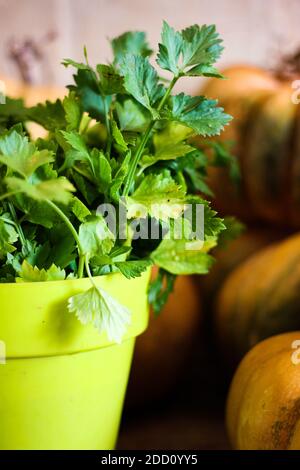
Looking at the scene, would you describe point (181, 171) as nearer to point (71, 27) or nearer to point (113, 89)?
point (113, 89)

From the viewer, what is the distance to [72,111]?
1.46ft

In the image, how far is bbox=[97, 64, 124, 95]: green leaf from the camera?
428 millimetres

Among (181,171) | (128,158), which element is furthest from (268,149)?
(128,158)

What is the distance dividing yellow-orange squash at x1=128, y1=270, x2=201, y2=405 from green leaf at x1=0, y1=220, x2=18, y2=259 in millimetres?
303

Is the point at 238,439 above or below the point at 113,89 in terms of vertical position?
below

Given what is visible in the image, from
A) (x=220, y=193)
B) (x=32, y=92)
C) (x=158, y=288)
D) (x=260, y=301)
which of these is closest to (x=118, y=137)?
(x=158, y=288)

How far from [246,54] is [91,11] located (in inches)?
10.1

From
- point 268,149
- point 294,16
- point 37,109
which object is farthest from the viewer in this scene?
point 294,16

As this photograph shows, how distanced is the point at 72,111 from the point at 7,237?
0.35ft

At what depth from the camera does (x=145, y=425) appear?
26.2 inches

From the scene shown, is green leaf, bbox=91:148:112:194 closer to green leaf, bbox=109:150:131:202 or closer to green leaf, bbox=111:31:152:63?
green leaf, bbox=109:150:131:202

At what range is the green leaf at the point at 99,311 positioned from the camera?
391mm

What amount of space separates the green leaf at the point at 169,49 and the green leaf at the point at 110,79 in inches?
1.4

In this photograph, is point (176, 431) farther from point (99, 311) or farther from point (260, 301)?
point (99, 311)
